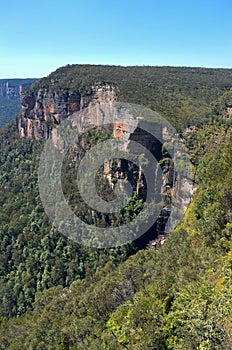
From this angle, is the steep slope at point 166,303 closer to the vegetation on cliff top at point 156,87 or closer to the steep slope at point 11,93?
the vegetation on cliff top at point 156,87

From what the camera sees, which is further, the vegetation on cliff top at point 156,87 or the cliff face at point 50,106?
the cliff face at point 50,106

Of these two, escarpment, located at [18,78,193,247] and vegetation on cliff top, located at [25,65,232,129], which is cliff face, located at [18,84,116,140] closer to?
escarpment, located at [18,78,193,247]

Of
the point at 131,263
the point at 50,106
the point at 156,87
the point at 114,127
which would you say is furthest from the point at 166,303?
the point at 50,106

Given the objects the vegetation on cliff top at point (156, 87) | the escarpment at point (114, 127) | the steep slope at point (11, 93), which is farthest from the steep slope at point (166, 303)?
the steep slope at point (11, 93)

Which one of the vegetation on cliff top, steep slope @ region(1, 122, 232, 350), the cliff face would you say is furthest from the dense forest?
the cliff face

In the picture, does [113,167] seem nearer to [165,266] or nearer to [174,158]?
[174,158]

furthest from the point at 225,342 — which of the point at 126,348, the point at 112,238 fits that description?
the point at 112,238
